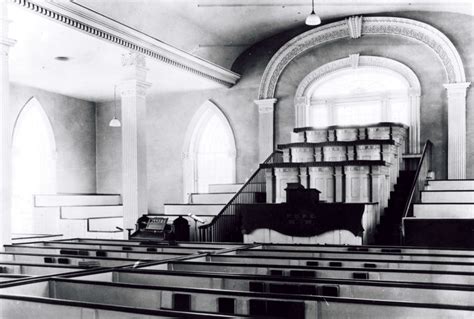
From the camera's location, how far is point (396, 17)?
13234 mm

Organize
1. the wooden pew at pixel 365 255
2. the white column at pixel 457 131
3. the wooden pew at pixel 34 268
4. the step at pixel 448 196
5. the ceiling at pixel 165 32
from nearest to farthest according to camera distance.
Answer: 1. the wooden pew at pixel 34 268
2. the wooden pew at pixel 365 255
3. the step at pixel 448 196
4. the ceiling at pixel 165 32
5. the white column at pixel 457 131

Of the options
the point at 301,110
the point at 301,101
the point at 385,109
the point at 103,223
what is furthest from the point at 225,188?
the point at 385,109

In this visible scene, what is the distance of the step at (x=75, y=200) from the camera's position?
1505cm

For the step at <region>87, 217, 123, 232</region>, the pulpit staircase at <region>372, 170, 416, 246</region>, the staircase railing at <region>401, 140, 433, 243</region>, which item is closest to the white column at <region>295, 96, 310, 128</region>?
the pulpit staircase at <region>372, 170, 416, 246</region>

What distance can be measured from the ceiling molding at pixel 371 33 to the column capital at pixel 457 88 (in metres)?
0.10

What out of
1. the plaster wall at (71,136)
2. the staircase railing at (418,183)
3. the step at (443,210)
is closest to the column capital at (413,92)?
the staircase railing at (418,183)

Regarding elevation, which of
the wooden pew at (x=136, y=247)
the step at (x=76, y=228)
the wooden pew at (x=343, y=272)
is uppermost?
the wooden pew at (x=343, y=272)

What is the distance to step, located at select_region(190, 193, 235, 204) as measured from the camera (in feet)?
45.9

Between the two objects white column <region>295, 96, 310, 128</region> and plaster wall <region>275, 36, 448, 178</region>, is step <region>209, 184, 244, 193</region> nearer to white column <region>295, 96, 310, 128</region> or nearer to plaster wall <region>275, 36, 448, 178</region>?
plaster wall <region>275, 36, 448, 178</region>

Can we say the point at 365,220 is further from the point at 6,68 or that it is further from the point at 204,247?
the point at 6,68

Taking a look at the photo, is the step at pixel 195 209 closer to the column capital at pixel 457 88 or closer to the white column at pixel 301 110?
the white column at pixel 301 110

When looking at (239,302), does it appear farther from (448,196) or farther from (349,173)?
(448,196)

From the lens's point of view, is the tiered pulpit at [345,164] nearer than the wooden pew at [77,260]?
No

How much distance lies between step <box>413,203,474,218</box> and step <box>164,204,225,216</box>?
4947mm
